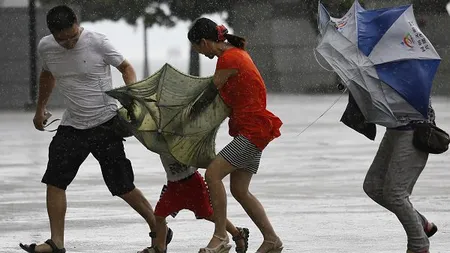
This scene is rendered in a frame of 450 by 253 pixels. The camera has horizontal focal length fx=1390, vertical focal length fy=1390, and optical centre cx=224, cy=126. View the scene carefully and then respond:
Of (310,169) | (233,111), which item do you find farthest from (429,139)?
(310,169)

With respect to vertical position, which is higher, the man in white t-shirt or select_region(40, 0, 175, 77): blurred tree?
the man in white t-shirt

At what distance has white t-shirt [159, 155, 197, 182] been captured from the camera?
29.4 ft

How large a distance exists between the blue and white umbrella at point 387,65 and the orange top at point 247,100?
0.55m

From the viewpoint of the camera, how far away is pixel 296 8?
39.1m

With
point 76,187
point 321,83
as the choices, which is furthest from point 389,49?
point 321,83

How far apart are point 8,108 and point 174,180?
2327 cm

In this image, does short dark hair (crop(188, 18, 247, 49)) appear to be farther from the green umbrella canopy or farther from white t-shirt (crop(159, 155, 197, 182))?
white t-shirt (crop(159, 155, 197, 182))

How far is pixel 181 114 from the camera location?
878cm

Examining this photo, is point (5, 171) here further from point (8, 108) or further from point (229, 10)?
point (229, 10)

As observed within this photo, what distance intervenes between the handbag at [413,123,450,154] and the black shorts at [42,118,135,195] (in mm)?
2125

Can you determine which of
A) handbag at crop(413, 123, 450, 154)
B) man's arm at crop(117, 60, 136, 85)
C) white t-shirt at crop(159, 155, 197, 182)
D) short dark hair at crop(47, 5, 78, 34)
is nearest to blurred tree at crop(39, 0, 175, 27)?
man's arm at crop(117, 60, 136, 85)

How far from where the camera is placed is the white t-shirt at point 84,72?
30.2 feet

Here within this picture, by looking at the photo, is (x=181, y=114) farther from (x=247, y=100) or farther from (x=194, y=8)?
(x=194, y=8)

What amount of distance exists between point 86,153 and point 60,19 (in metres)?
0.95
